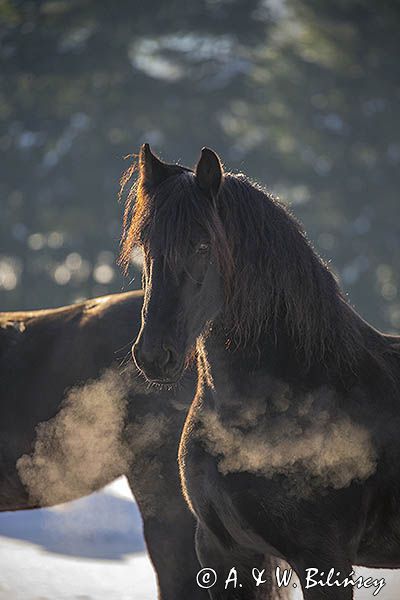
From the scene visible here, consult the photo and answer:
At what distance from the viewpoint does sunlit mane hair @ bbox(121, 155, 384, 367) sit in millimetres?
2840

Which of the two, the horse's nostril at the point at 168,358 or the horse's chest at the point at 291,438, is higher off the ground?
the horse's nostril at the point at 168,358

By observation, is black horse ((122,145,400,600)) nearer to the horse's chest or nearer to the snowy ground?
the horse's chest

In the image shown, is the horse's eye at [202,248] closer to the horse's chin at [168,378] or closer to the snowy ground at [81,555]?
the horse's chin at [168,378]

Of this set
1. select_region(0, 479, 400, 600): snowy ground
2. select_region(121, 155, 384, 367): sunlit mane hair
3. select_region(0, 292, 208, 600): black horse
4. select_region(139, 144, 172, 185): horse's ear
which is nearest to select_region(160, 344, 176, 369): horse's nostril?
select_region(121, 155, 384, 367): sunlit mane hair

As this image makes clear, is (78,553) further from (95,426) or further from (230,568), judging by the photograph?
(230,568)

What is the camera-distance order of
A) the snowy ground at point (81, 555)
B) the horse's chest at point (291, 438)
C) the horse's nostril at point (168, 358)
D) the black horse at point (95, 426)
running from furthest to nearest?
the snowy ground at point (81, 555), the black horse at point (95, 426), the horse's chest at point (291, 438), the horse's nostril at point (168, 358)

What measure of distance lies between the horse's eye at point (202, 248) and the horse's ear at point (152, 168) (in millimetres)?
338

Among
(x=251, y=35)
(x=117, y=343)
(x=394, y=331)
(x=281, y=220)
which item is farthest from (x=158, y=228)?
(x=251, y=35)

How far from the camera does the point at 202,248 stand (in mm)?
2828

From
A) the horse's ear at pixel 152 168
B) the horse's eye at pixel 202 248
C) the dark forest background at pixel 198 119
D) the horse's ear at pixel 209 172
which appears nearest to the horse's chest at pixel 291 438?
the horse's eye at pixel 202 248

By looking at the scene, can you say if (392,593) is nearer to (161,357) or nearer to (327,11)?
(161,357)

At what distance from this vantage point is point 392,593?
4984 millimetres

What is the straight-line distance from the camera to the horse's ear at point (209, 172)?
282 cm

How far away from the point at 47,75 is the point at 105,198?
3356mm
